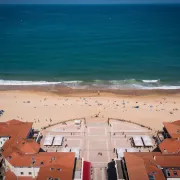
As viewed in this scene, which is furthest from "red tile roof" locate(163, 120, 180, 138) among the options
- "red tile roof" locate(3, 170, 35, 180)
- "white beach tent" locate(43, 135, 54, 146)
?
"red tile roof" locate(3, 170, 35, 180)

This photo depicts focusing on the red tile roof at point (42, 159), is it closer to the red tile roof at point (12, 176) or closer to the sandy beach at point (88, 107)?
the red tile roof at point (12, 176)

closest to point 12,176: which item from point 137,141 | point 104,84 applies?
point 137,141

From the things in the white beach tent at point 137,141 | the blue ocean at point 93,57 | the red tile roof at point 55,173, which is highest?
the blue ocean at point 93,57

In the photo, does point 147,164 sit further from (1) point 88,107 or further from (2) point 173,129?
(1) point 88,107

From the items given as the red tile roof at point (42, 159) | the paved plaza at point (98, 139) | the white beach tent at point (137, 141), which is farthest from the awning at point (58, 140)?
the white beach tent at point (137, 141)

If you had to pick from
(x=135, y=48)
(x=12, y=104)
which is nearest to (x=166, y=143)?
(x=12, y=104)

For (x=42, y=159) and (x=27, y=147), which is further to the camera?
(x=27, y=147)
